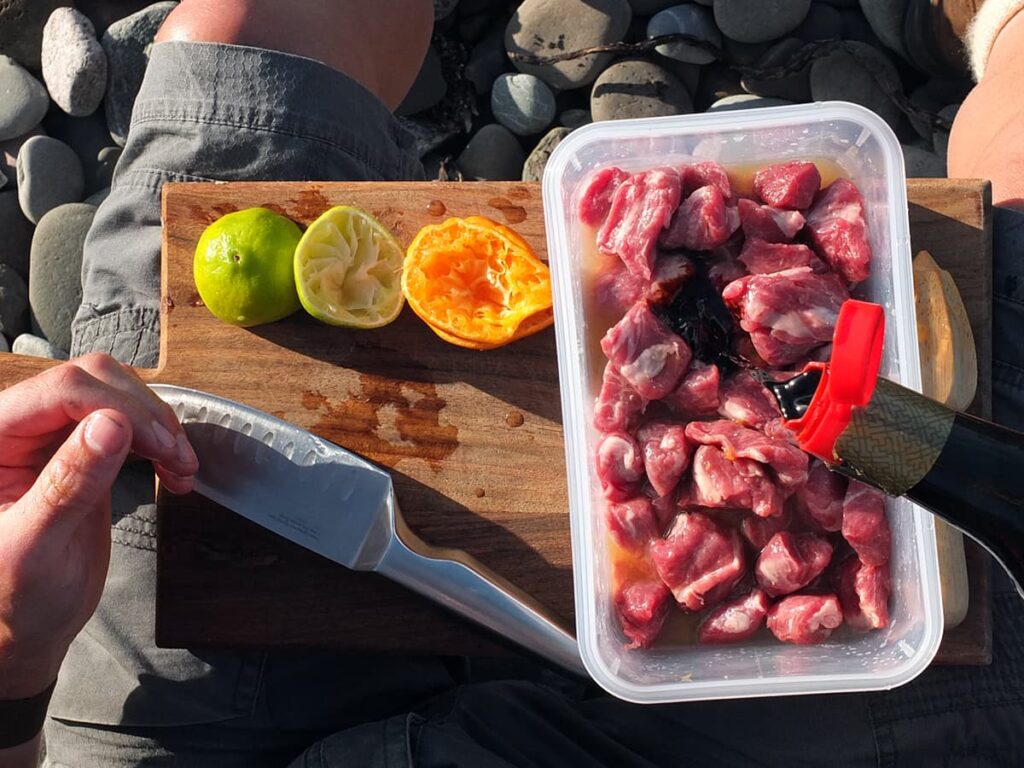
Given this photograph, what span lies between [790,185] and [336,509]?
120cm

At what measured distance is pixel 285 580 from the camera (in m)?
2.18

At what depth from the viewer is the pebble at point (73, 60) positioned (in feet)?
11.1

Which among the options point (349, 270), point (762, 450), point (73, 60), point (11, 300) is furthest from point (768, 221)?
Result: point (11, 300)

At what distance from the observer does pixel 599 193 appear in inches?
81.8

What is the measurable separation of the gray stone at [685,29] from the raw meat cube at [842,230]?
148 cm

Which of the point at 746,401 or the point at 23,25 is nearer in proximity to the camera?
the point at 746,401

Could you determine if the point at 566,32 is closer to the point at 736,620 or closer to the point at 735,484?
the point at 735,484

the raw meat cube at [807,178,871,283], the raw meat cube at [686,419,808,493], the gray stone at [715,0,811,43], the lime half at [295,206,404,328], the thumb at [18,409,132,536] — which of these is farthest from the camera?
the gray stone at [715,0,811,43]

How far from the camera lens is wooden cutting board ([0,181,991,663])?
7.07ft

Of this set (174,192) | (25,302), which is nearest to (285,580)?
(174,192)

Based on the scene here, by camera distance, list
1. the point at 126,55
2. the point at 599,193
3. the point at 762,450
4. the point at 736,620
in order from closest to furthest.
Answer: the point at 762,450
the point at 736,620
the point at 599,193
the point at 126,55

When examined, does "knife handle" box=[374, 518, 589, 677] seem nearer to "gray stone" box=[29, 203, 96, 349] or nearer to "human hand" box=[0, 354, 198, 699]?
"human hand" box=[0, 354, 198, 699]

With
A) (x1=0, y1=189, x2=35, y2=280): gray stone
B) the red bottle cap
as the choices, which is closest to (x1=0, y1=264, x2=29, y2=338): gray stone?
(x1=0, y1=189, x2=35, y2=280): gray stone

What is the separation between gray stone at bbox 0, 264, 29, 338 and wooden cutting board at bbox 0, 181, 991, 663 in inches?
54.8
